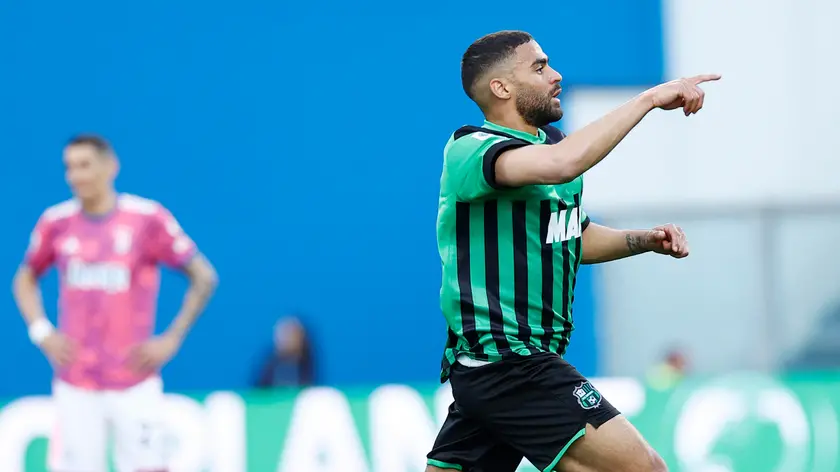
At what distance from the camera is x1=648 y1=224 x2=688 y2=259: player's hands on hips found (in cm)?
483

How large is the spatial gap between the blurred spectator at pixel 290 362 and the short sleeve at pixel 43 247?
5593 mm

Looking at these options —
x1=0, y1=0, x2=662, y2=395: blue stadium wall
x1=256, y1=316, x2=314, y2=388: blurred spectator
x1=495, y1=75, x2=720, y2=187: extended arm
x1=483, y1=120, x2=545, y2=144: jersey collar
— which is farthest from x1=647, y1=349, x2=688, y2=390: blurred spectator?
x1=495, y1=75, x2=720, y2=187: extended arm

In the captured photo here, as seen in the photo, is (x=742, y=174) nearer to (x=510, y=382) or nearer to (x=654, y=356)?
(x=654, y=356)

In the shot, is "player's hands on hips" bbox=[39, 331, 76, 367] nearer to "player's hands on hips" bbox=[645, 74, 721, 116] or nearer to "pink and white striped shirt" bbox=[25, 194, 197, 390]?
"pink and white striped shirt" bbox=[25, 194, 197, 390]

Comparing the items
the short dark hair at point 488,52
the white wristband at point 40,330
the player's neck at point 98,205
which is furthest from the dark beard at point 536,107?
the white wristband at point 40,330

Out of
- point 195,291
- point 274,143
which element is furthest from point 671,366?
point 195,291

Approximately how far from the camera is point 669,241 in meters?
4.89

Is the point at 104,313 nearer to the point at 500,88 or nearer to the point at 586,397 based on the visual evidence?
the point at 500,88

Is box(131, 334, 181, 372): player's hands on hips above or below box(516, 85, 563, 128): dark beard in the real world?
below

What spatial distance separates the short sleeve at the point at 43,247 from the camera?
791 cm

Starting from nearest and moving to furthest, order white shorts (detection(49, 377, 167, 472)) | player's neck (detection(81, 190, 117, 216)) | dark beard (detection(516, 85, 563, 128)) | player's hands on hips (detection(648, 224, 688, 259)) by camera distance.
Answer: dark beard (detection(516, 85, 563, 128)) < player's hands on hips (detection(648, 224, 688, 259)) < white shorts (detection(49, 377, 167, 472)) < player's neck (detection(81, 190, 117, 216))

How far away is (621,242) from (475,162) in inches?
37.7

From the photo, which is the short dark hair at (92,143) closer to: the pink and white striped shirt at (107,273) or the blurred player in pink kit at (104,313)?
the blurred player in pink kit at (104,313)

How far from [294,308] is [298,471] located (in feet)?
20.3
